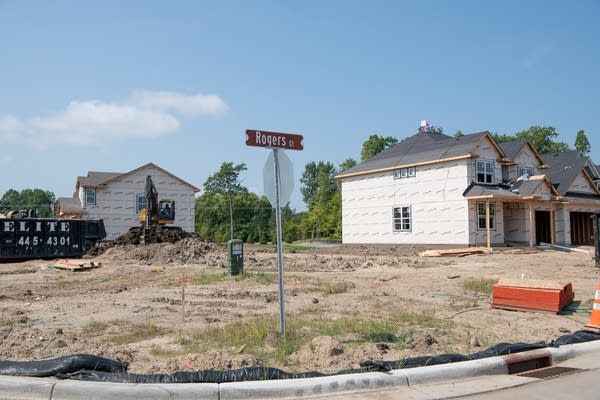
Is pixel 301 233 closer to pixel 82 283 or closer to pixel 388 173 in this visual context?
pixel 388 173

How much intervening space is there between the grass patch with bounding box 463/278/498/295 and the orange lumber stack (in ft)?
7.54

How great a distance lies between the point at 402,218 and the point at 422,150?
4964 millimetres

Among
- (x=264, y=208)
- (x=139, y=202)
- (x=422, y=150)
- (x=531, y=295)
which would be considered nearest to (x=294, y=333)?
(x=531, y=295)

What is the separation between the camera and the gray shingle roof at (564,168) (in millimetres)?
37938

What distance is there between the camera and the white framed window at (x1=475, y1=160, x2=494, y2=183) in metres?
32.1

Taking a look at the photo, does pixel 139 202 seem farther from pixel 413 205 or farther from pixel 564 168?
pixel 564 168

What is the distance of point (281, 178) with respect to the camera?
801 cm

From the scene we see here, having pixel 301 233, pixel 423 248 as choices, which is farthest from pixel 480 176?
pixel 301 233

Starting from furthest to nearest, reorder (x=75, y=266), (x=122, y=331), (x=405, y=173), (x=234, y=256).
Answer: (x=405, y=173), (x=75, y=266), (x=234, y=256), (x=122, y=331)

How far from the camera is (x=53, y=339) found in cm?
792

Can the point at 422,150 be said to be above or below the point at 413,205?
above

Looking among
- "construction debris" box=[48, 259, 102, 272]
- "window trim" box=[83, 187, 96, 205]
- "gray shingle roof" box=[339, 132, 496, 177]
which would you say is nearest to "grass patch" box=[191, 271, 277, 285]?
"construction debris" box=[48, 259, 102, 272]

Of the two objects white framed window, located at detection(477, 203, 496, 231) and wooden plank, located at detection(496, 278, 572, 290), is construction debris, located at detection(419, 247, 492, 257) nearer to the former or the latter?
white framed window, located at detection(477, 203, 496, 231)

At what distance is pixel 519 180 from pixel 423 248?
7.89 metres
